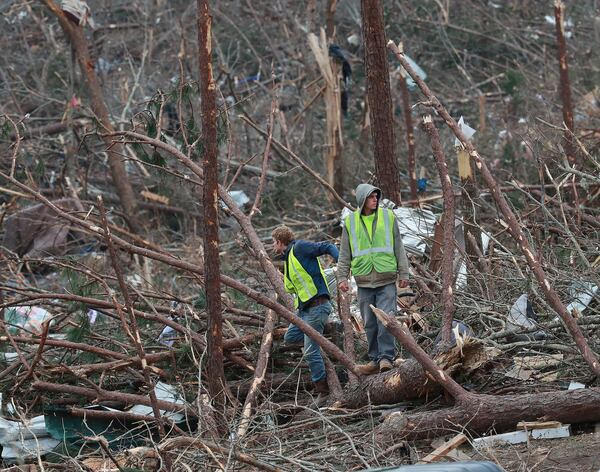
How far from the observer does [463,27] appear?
777 inches

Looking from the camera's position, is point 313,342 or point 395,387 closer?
point 395,387

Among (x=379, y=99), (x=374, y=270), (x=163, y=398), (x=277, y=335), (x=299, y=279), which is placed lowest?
(x=163, y=398)

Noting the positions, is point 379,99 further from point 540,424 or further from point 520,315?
point 540,424

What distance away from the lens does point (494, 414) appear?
6.64m

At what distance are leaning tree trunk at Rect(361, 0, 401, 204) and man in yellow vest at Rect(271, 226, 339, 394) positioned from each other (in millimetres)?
3207

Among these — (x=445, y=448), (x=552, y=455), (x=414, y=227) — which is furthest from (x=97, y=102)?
(x=552, y=455)

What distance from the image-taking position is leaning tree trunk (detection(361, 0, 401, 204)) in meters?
10.9

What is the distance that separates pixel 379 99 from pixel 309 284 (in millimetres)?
3850

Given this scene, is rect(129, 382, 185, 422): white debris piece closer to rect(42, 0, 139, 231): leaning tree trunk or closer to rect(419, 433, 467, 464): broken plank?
rect(419, 433, 467, 464): broken plank

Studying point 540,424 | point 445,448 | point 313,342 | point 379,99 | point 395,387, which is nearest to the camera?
point 445,448

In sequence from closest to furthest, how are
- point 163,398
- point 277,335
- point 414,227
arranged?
point 163,398 → point 277,335 → point 414,227

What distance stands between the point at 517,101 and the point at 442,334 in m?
10.3

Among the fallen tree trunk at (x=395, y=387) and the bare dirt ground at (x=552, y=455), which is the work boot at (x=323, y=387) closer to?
the fallen tree trunk at (x=395, y=387)

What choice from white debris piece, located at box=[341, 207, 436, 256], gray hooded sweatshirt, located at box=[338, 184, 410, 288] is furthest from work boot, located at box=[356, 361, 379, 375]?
white debris piece, located at box=[341, 207, 436, 256]
